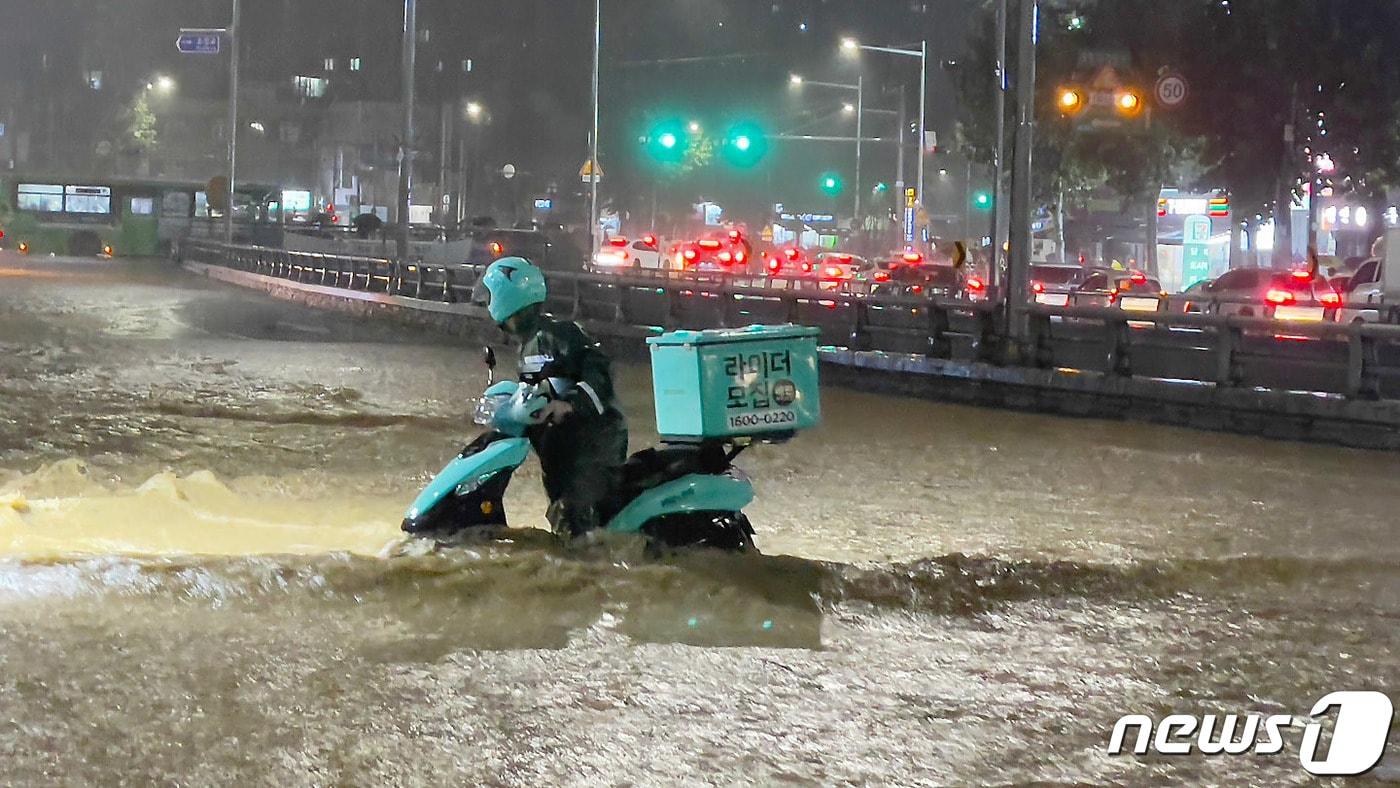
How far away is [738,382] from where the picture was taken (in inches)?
310

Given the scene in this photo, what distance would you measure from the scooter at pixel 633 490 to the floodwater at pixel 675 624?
0.47ft

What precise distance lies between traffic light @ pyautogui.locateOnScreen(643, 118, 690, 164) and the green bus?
3900 centimetres

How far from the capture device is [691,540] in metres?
8.13

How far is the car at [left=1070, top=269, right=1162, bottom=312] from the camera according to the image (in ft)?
123

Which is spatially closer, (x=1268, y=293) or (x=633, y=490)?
(x=633, y=490)

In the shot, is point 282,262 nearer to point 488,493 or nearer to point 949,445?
point 949,445

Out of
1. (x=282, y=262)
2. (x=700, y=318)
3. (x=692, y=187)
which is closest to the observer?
(x=700, y=318)

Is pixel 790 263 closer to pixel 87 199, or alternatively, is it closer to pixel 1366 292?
pixel 1366 292

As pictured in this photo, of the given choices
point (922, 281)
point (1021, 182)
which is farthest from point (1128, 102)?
point (922, 281)

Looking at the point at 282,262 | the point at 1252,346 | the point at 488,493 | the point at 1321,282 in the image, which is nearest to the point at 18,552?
the point at 488,493

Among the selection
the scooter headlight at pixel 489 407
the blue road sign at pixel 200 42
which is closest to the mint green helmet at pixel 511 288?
the scooter headlight at pixel 489 407

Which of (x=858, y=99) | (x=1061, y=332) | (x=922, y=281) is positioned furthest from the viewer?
(x=858, y=99)

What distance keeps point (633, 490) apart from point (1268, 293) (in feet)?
100.0

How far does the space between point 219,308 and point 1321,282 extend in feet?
77.9
